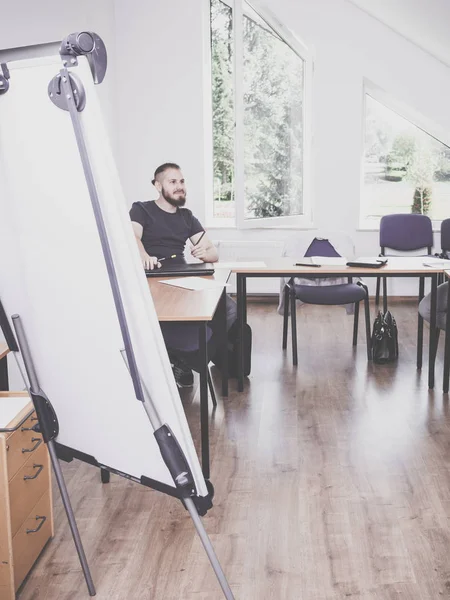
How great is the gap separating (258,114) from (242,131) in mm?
306

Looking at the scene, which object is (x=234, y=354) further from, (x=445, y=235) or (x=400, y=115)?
(x=400, y=115)

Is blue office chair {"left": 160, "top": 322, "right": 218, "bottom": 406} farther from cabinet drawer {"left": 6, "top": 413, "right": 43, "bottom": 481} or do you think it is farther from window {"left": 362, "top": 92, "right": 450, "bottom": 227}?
window {"left": 362, "top": 92, "right": 450, "bottom": 227}

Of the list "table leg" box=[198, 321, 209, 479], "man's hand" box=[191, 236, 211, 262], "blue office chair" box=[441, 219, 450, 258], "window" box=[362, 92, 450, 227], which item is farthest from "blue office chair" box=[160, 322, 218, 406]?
"window" box=[362, 92, 450, 227]

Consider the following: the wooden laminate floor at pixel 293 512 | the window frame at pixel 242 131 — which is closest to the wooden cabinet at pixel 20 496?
the wooden laminate floor at pixel 293 512

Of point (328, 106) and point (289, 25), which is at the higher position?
point (289, 25)

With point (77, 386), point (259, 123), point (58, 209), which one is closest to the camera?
point (58, 209)

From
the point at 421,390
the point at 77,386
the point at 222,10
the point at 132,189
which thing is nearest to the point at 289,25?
the point at 222,10

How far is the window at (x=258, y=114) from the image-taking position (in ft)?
19.6

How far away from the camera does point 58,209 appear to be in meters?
1.25

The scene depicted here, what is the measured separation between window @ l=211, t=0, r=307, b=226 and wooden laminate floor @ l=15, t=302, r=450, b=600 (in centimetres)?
275

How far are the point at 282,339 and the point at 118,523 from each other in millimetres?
2742

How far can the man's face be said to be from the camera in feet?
13.6

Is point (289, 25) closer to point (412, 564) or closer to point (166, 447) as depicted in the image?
point (412, 564)

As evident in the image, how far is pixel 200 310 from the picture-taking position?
8.99ft
